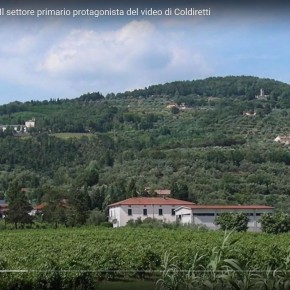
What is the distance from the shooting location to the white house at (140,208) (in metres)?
10.7

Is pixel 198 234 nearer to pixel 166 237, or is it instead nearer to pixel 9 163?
pixel 166 237

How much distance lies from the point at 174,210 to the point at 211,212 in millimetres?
1109

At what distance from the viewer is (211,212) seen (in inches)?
468

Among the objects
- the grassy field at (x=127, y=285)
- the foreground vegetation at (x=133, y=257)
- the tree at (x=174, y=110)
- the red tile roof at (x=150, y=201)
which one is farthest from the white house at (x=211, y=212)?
the grassy field at (x=127, y=285)

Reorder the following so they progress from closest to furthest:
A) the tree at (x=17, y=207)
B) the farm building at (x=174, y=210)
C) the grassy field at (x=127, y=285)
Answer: the grassy field at (x=127, y=285), the farm building at (x=174, y=210), the tree at (x=17, y=207)

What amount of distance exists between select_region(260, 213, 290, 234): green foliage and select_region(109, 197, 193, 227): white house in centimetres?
162

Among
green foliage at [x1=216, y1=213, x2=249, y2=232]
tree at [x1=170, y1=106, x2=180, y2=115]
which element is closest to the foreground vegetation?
green foliage at [x1=216, y1=213, x2=249, y2=232]

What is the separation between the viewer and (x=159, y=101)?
1504 cm

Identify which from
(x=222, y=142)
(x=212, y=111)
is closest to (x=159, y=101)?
(x=212, y=111)

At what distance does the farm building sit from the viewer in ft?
33.5

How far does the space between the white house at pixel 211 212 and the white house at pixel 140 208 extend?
0.66ft

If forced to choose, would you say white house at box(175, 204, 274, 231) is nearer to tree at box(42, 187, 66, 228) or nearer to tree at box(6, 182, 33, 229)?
tree at box(42, 187, 66, 228)

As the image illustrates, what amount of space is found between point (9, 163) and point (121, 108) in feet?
11.0

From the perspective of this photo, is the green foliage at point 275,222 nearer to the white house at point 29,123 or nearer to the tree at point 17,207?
the tree at point 17,207
